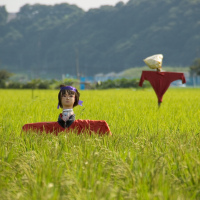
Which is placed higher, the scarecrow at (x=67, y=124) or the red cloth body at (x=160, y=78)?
the red cloth body at (x=160, y=78)

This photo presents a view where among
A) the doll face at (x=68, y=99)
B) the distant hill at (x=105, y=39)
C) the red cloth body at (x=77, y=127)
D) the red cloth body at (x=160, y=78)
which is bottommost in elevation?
the red cloth body at (x=77, y=127)

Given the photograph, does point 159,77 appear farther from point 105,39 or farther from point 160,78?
point 105,39

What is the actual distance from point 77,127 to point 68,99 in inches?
10.4

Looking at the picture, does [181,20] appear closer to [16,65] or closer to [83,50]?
[83,50]

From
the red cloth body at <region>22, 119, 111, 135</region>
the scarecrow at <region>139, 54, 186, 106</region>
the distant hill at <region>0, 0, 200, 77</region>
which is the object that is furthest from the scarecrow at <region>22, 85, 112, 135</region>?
the distant hill at <region>0, 0, 200, 77</region>

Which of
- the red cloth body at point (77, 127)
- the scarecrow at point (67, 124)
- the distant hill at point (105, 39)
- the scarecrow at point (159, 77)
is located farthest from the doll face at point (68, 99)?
the distant hill at point (105, 39)

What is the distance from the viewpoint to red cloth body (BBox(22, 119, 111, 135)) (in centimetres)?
330

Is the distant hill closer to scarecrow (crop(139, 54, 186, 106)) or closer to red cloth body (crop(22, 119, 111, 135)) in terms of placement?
scarecrow (crop(139, 54, 186, 106))

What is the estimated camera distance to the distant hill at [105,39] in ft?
330

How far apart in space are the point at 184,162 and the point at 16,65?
126 meters

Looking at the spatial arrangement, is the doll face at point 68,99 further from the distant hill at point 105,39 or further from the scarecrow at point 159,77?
the distant hill at point 105,39

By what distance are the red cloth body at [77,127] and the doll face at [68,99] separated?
17 cm

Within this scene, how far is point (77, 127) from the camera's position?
3.38m

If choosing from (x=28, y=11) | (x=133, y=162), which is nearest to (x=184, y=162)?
(x=133, y=162)
